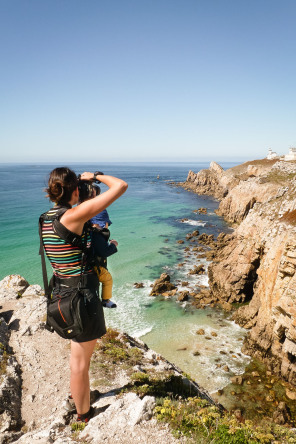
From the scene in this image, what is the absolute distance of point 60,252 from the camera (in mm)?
3396

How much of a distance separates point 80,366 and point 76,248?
6.69ft

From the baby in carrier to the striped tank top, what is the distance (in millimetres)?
342

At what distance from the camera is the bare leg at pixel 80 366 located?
12.6 feet

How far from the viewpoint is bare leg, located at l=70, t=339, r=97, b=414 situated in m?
3.86

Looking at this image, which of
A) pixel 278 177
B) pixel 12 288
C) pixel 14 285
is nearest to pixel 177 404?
pixel 12 288

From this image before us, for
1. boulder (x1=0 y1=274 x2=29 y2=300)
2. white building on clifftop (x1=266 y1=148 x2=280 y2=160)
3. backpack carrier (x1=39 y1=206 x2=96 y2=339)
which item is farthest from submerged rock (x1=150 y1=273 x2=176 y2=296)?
white building on clifftop (x1=266 y1=148 x2=280 y2=160)

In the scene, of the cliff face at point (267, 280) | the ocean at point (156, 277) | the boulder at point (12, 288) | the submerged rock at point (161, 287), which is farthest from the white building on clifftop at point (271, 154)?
the boulder at point (12, 288)

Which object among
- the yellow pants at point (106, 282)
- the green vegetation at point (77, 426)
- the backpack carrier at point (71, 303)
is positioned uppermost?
the backpack carrier at point (71, 303)

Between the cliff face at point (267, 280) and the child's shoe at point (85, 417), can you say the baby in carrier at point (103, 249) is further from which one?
the cliff face at point (267, 280)

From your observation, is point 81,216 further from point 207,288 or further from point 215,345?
point 207,288

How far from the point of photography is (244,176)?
70.1 meters

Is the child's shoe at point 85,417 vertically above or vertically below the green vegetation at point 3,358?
above

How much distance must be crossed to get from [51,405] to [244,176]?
240 feet

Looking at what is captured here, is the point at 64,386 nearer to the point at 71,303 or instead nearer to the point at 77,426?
the point at 77,426
